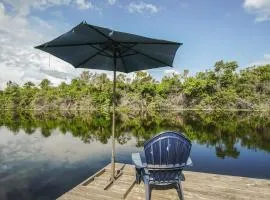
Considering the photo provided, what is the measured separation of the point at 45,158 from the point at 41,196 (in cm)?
332

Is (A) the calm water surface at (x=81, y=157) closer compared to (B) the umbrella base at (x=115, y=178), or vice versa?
(B) the umbrella base at (x=115, y=178)

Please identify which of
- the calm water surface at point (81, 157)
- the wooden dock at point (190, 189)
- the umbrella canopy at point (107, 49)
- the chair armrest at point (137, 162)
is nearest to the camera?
the umbrella canopy at point (107, 49)

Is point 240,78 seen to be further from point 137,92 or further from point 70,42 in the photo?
point 70,42

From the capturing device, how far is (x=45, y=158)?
7.70m

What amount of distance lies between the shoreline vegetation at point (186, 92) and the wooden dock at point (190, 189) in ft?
101

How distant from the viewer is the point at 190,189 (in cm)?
327

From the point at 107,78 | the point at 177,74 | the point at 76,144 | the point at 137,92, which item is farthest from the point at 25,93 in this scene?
the point at 76,144

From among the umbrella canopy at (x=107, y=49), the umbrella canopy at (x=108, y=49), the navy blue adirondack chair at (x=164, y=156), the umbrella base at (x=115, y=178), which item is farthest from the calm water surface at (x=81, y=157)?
the umbrella canopy at (x=107, y=49)

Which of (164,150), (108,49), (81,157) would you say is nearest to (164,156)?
(164,150)

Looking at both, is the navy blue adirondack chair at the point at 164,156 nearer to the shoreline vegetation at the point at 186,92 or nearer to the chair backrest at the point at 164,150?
the chair backrest at the point at 164,150

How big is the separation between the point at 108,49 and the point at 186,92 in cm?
3203

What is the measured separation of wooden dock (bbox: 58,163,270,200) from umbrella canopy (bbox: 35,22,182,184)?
1.12 feet

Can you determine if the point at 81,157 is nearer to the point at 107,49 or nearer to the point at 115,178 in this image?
the point at 115,178

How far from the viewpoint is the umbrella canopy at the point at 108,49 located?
8.80 feet
